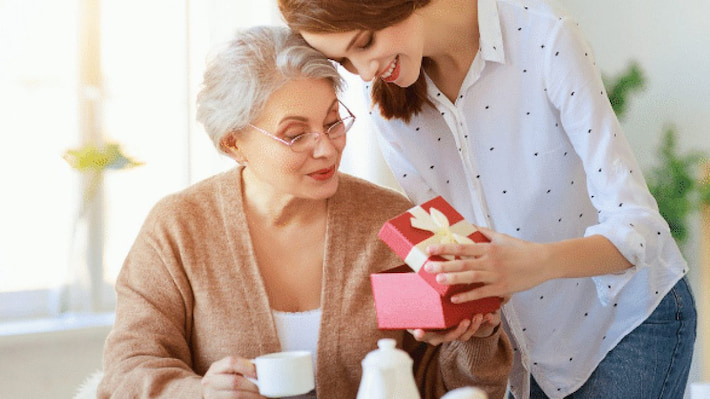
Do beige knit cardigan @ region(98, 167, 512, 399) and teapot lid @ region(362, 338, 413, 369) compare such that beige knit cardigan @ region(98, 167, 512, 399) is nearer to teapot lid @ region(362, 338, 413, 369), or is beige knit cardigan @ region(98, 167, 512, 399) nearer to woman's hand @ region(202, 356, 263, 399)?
woman's hand @ region(202, 356, 263, 399)

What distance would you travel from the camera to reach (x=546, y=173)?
144 centimetres

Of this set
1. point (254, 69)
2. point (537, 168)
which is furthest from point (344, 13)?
point (537, 168)

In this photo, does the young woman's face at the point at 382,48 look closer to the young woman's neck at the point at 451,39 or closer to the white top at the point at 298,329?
the young woman's neck at the point at 451,39

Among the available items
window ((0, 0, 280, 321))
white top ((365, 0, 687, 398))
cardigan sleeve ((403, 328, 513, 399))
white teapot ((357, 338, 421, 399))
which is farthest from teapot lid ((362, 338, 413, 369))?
window ((0, 0, 280, 321))

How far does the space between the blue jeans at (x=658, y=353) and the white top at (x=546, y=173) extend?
1.0 inches

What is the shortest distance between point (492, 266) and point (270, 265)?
54 cm

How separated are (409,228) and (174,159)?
178 cm

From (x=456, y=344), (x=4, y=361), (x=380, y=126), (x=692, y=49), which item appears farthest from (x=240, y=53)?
(x=692, y=49)

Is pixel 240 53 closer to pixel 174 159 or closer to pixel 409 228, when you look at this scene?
pixel 409 228

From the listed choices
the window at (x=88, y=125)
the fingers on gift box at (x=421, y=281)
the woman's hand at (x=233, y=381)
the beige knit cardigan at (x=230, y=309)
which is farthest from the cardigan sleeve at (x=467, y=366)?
the window at (x=88, y=125)

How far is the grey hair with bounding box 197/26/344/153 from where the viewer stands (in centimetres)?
139

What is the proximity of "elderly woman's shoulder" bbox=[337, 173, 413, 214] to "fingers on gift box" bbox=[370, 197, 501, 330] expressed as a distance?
0.41 m

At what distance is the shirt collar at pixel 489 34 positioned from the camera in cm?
139

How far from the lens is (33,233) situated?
100 inches
